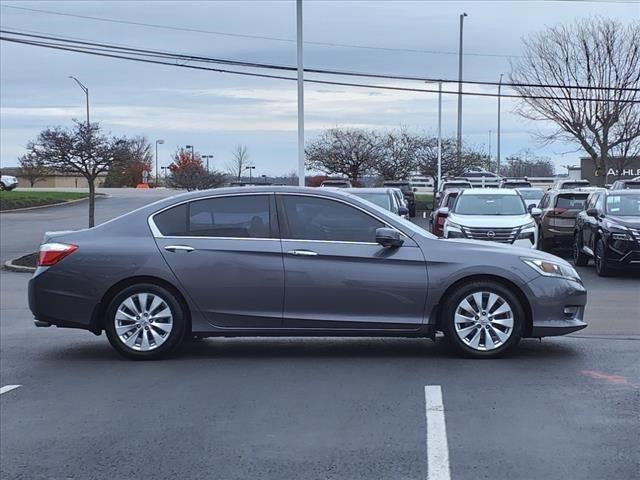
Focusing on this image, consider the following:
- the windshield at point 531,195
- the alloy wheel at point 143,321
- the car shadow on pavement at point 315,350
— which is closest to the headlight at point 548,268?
the car shadow on pavement at point 315,350

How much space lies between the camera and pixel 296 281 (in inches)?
295

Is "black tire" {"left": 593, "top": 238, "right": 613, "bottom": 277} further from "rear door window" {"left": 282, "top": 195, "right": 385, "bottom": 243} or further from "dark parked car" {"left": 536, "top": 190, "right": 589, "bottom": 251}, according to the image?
"rear door window" {"left": 282, "top": 195, "right": 385, "bottom": 243}

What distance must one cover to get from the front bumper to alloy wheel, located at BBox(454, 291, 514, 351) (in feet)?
0.80

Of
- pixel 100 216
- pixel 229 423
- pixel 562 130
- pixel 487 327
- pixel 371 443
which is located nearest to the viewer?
pixel 371 443

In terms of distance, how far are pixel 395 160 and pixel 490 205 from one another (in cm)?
3147

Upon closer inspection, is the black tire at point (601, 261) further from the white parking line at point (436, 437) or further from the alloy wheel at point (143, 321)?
the alloy wheel at point (143, 321)

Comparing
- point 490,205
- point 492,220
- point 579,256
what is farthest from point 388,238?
point 579,256

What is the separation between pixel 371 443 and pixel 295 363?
99.7 inches

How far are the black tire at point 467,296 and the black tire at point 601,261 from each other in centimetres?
823

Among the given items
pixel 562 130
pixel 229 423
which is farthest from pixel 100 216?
pixel 229 423

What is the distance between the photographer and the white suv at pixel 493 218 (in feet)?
50.4

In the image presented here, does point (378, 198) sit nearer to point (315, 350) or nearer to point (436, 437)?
point (315, 350)

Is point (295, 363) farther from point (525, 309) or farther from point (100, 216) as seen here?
point (100, 216)

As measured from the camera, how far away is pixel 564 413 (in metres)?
5.70
